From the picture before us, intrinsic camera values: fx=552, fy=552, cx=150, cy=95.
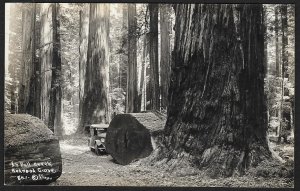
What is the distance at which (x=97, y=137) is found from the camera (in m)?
7.18

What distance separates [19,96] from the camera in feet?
23.2

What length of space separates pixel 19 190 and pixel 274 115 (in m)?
3.41

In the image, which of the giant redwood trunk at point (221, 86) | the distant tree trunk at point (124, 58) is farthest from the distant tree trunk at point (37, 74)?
the giant redwood trunk at point (221, 86)

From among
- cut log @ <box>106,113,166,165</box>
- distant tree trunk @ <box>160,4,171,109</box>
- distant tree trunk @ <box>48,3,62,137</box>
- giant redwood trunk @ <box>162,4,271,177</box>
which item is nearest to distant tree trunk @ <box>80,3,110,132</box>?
cut log @ <box>106,113,166,165</box>

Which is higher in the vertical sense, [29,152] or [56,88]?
[56,88]

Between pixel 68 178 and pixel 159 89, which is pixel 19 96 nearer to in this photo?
pixel 68 178

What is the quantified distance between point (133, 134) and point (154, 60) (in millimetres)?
1006

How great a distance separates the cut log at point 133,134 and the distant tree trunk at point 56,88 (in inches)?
26.7

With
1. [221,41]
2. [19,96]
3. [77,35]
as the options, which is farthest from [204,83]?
[19,96]

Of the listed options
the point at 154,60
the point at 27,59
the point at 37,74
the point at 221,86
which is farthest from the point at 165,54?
the point at 27,59

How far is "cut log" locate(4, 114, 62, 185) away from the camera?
22.8 ft

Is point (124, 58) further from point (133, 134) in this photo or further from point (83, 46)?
point (133, 134)

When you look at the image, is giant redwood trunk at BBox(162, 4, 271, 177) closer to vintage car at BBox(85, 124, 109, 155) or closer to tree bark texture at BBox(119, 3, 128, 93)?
tree bark texture at BBox(119, 3, 128, 93)

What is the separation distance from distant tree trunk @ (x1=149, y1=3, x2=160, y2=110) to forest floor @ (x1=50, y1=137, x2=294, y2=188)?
85 centimetres
